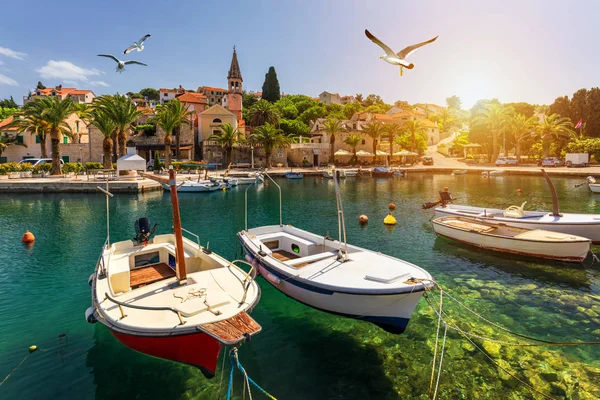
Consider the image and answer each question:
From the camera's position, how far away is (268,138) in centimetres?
6253

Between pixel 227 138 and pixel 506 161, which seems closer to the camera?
pixel 227 138

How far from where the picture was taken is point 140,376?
7.26m

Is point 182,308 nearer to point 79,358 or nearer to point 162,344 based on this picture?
point 162,344

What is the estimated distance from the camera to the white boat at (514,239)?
13.7 metres

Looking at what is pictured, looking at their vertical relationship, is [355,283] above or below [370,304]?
above

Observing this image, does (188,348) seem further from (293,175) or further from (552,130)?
(552,130)

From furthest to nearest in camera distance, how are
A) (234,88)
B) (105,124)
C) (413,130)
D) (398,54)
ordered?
(234,88) < (413,130) < (105,124) < (398,54)

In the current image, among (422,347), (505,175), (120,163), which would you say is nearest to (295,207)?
(422,347)

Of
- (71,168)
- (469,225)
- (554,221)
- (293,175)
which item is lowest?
(469,225)

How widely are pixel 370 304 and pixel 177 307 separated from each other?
14.1ft

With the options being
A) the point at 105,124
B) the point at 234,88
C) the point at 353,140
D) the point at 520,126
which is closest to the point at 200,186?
the point at 105,124

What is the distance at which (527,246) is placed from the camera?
14.5 metres

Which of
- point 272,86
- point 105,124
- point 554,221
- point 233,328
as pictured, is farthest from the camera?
point 272,86

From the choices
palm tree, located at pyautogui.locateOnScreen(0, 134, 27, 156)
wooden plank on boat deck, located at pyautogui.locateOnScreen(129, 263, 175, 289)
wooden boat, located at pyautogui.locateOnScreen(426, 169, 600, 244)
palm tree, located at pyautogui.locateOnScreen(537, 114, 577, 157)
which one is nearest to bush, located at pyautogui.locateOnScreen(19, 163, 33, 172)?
palm tree, located at pyautogui.locateOnScreen(0, 134, 27, 156)
